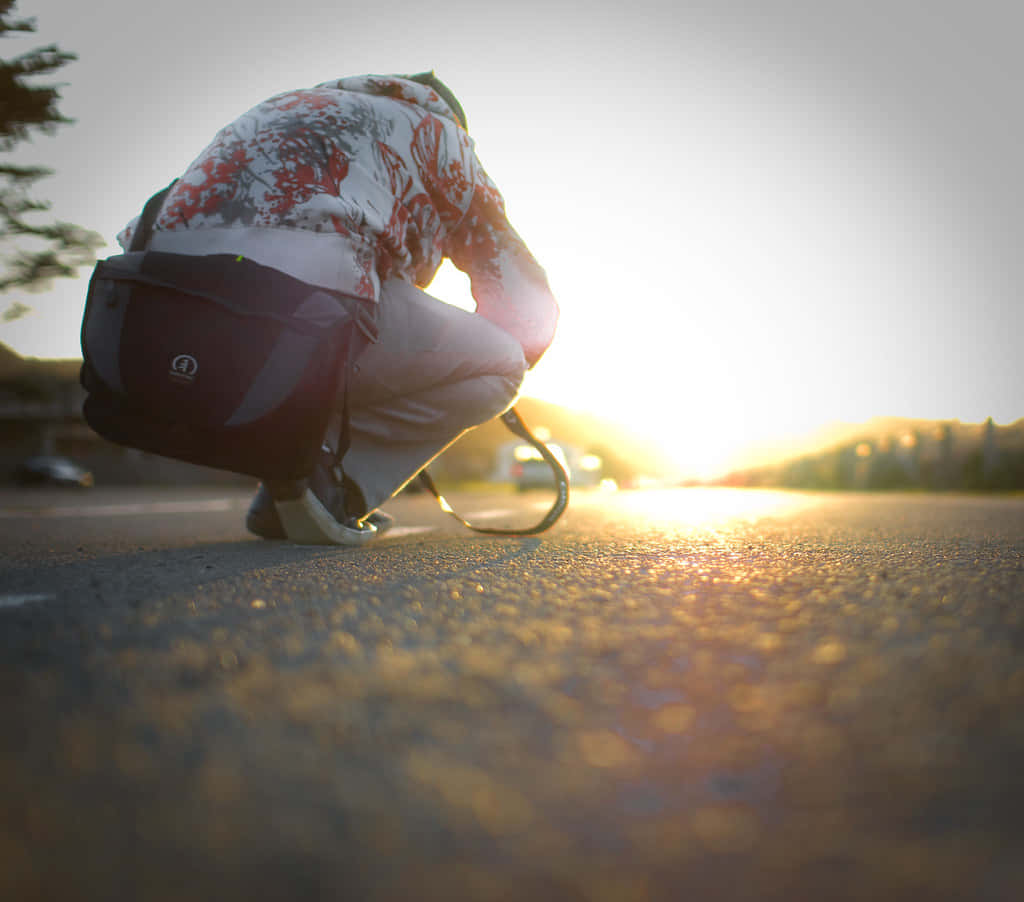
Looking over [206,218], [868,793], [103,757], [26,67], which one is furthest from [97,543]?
[26,67]

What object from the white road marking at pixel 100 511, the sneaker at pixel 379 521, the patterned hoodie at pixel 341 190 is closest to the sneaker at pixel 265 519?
the sneaker at pixel 379 521

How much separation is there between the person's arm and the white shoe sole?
0.78 meters

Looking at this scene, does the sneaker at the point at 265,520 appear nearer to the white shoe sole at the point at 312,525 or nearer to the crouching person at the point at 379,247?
the crouching person at the point at 379,247

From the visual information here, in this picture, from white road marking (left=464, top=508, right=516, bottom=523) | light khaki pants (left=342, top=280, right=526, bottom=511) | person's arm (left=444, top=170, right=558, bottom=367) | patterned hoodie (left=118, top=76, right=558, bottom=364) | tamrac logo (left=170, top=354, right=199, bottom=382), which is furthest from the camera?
white road marking (left=464, top=508, right=516, bottom=523)

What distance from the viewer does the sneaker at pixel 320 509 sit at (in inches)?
64.4

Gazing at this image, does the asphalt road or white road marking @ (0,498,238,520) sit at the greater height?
the asphalt road

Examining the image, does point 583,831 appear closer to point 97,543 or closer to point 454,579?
point 454,579

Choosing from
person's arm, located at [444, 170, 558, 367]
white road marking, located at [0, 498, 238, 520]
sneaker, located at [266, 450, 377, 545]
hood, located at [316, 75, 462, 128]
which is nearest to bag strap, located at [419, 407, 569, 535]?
person's arm, located at [444, 170, 558, 367]

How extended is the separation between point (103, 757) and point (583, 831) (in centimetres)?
28

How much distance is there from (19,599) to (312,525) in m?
0.81

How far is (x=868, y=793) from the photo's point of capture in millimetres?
393

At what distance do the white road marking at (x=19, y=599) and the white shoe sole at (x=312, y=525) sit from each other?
0.74m

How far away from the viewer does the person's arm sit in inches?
80.7

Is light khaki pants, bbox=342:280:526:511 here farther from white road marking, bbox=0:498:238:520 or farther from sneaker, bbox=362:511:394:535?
white road marking, bbox=0:498:238:520
